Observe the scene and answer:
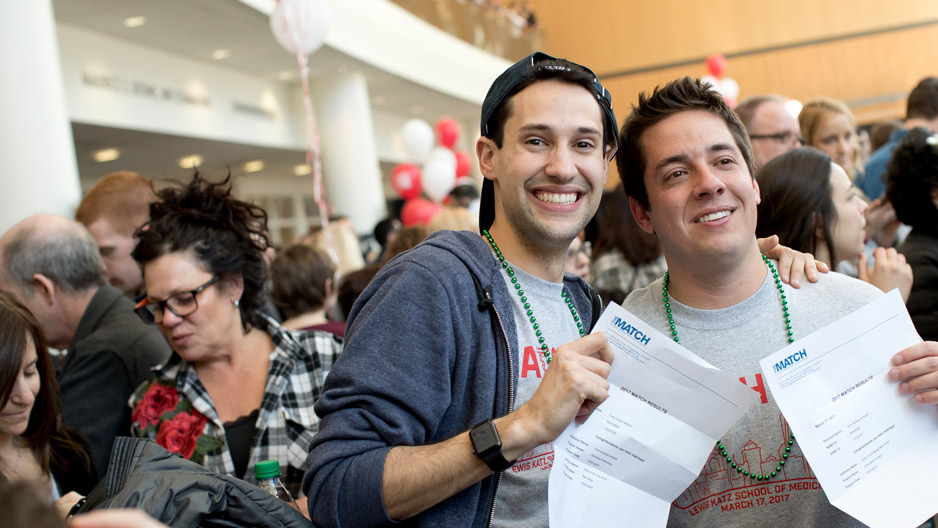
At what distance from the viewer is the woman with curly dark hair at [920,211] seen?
2.47 metres

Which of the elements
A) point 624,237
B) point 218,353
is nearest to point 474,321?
point 218,353

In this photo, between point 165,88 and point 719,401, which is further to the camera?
point 165,88

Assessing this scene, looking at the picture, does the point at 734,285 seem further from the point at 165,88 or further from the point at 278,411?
the point at 165,88

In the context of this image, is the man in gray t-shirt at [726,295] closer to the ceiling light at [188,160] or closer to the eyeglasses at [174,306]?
the eyeglasses at [174,306]

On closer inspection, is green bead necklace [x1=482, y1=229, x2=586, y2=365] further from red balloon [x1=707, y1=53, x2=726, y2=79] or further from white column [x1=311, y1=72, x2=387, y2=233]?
red balloon [x1=707, y1=53, x2=726, y2=79]

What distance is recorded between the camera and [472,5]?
577 inches

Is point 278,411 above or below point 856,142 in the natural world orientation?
below

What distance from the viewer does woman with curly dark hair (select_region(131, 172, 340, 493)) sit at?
2.22 m

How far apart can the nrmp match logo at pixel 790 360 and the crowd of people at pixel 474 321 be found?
0.17 metres

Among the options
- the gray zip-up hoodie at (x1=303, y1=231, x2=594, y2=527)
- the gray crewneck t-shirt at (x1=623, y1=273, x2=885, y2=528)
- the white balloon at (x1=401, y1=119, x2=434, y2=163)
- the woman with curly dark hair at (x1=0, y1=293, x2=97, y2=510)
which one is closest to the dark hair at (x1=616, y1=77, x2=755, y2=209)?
the gray crewneck t-shirt at (x1=623, y1=273, x2=885, y2=528)

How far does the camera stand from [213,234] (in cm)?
240

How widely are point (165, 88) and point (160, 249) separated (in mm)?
7882

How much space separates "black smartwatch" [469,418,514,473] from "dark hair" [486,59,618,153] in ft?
2.02

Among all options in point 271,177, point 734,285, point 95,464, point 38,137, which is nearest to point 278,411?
point 95,464
